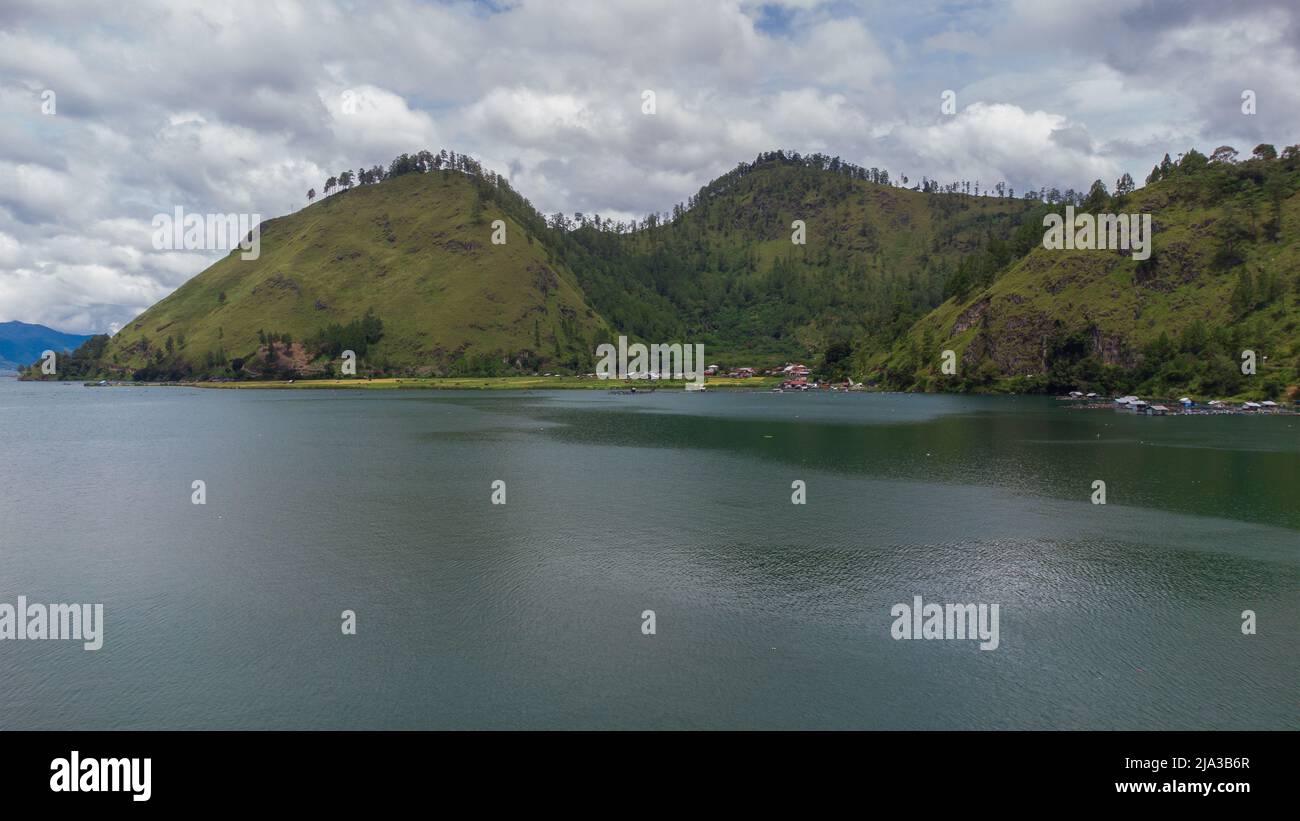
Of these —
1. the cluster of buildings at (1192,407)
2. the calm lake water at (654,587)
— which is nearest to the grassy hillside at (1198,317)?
the cluster of buildings at (1192,407)

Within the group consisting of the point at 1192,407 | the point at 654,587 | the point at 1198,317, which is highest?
the point at 1198,317

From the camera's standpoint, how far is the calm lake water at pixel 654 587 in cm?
2631

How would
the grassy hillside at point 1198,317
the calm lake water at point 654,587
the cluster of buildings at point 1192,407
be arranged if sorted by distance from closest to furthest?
1. the calm lake water at point 654,587
2. the cluster of buildings at point 1192,407
3. the grassy hillside at point 1198,317

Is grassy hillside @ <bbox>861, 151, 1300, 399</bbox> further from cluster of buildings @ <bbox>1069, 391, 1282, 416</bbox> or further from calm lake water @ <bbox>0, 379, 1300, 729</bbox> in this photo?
calm lake water @ <bbox>0, 379, 1300, 729</bbox>

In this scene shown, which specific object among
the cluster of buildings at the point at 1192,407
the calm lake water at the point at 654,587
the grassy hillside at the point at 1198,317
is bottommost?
the calm lake water at the point at 654,587

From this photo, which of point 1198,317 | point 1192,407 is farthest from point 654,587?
point 1198,317

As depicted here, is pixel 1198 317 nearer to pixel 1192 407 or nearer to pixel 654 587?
pixel 1192 407

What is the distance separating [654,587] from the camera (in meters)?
39.1

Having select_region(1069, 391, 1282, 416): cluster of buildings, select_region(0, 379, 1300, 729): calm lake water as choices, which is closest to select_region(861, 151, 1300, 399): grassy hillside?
select_region(1069, 391, 1282, 416): cluster of buildings

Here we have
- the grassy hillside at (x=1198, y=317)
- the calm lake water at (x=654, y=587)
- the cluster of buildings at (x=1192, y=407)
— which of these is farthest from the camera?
the grassy hillside at (x=1198, y=317)

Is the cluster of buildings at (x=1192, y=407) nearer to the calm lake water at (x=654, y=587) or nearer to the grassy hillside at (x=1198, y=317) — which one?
the grassy hillside at (x=1198, y=317)

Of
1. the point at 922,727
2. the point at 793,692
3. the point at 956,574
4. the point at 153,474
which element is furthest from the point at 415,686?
the point at 153,474
